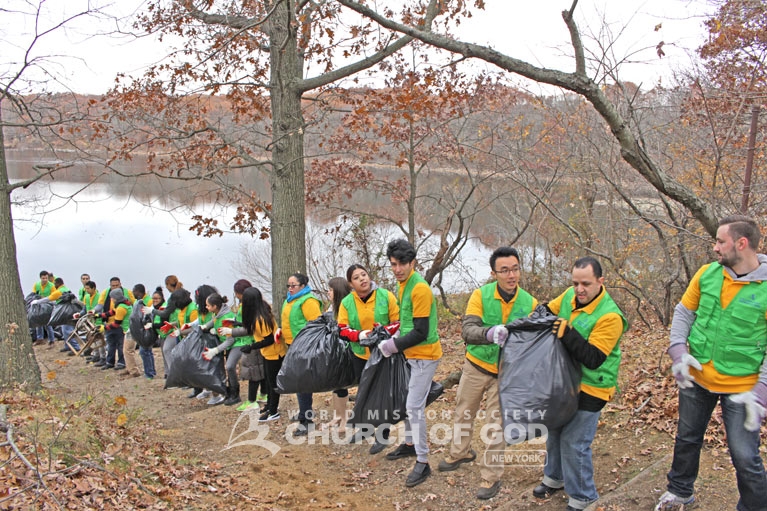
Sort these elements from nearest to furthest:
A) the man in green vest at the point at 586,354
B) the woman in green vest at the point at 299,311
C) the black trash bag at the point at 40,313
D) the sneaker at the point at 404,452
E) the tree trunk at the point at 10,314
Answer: the man in green vest at the point at 586,354 → the sneaker at the point at 404,452 → the woman in green vest at the point at 299,311 → the tree trunk at the point at 10,314 → the black trash bag at the point at 40,313

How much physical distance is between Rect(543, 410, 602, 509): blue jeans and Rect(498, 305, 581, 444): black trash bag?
0.12m

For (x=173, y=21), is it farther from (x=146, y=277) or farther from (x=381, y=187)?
(x=146, y=277)

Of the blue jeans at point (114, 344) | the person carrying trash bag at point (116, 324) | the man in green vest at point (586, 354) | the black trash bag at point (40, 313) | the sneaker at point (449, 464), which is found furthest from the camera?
A: the black trash bag at point (40, 313)

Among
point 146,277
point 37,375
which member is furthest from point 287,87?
point 146,277

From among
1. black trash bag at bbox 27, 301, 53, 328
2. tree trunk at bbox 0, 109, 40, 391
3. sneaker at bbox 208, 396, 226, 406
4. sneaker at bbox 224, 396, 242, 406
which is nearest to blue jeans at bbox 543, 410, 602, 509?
sneaker at bbox 224, 396, 242, 406

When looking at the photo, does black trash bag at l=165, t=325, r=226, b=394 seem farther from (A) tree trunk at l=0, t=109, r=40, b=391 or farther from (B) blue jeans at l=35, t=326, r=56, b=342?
(B) blue jeans at l=35, t=326, r=56, b=342

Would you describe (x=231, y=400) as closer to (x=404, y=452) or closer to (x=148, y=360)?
(x=148, y=360)

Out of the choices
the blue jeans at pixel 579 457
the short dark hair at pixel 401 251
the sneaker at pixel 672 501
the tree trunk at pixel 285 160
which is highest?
the tree trunk at pixel 285 160

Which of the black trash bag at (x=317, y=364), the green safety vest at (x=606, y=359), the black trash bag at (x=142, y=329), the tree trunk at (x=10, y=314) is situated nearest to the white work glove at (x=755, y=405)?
the green safety vest at (x=606, y=359)

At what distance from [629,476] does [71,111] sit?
27.8 ft

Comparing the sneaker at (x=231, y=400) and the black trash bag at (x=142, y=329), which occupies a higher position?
the black trash bag at (x=142, y=329)

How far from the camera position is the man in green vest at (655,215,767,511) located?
322cm

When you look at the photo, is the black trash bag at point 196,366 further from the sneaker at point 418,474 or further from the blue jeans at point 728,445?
the blue jeans at point 728,445

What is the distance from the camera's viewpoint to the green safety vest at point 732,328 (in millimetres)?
3221
